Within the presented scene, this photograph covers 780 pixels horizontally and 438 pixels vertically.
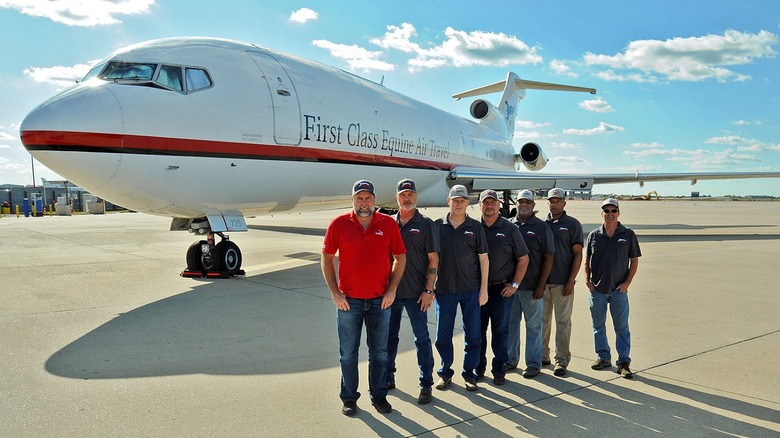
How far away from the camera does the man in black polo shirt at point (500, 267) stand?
5.00m

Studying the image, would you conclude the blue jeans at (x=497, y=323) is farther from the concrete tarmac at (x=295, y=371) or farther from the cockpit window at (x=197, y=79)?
the cockpit window at (x=197, y=79)

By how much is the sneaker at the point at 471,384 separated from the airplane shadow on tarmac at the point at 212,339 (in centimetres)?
124

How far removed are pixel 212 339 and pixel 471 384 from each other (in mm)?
2890

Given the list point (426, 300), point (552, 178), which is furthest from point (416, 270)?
point (552, 178)

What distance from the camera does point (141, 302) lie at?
26.1 ft

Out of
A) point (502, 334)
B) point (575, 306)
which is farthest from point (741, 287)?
point (502, 334)

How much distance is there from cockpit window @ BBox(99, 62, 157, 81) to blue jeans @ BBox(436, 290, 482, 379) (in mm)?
6129

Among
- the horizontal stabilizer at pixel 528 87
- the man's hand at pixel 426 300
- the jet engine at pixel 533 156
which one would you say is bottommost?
the man's hand at pixel 426 300

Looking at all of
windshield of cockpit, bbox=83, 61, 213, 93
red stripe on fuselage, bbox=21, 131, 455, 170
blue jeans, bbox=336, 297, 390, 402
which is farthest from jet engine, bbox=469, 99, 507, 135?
blue jeans, bbox=336, 297, 390, 402

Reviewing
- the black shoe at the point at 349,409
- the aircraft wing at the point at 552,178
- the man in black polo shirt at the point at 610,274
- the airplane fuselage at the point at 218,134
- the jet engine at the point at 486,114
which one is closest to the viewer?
the black shoe at the point at 349,409

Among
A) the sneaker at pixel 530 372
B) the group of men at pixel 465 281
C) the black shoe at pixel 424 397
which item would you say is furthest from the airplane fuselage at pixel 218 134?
the sneaker at pixel 530 372

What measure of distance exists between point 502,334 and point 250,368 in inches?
89.3

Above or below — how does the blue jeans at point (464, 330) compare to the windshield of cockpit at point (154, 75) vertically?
below

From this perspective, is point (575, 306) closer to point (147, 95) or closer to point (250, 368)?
point (250, 368)
